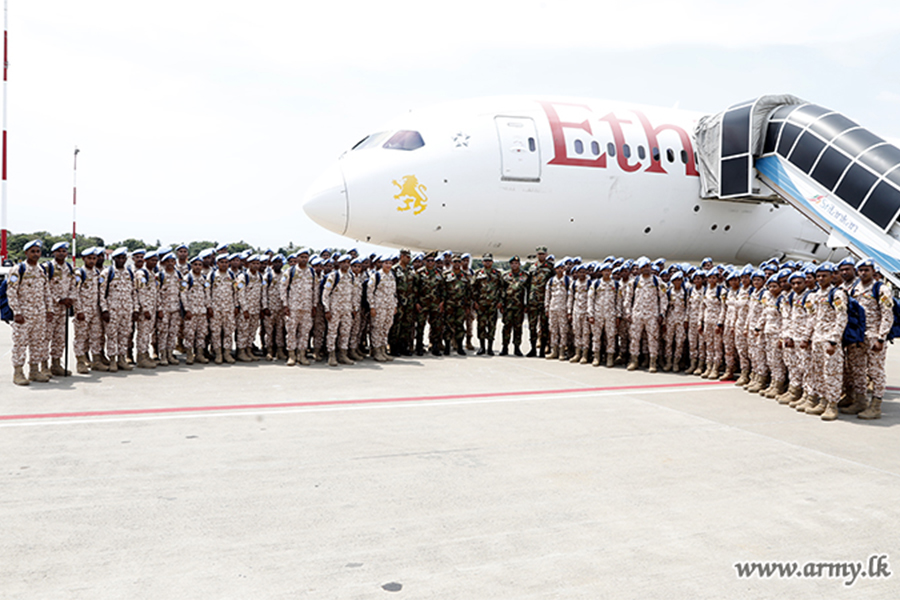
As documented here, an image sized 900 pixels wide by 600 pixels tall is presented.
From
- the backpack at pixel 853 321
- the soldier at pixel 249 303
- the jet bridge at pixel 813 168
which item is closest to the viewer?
the backpack at pixel 853 321

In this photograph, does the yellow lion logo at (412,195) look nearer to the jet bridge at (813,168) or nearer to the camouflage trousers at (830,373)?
the jet bridge at (813,168)

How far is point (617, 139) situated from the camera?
14414 mm

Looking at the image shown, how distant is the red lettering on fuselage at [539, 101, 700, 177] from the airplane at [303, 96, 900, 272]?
0.03 metres

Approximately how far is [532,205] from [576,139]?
1712 mm

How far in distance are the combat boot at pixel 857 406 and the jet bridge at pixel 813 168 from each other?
6.35 metres

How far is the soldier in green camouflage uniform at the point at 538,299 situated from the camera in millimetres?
12125

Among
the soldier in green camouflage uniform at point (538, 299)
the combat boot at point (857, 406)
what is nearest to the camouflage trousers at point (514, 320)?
the soldier in green camouflage uniform at point (538, 299)

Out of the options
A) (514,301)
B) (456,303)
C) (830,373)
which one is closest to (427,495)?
(830,373)

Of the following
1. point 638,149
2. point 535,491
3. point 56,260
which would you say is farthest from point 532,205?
point 535,491

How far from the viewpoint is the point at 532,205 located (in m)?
13.6

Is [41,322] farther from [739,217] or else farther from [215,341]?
[739,217]

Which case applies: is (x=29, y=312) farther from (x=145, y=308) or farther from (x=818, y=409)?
(x=818, y=409)

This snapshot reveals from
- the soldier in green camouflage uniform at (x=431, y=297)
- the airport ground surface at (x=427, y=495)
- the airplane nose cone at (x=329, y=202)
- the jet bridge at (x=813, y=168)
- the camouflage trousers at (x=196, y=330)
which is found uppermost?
the jet bridge at (x=813, y=168)

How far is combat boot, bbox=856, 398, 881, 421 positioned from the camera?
7492 millimetres
